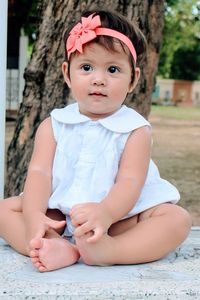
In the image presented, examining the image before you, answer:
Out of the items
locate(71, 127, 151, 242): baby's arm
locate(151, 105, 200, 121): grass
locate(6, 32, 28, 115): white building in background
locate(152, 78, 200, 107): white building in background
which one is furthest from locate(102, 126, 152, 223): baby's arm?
locate(152, 78, 200, 107): white building in background

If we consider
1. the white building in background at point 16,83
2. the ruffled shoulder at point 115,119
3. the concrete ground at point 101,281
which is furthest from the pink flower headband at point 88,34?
the white building in background at point 16,83

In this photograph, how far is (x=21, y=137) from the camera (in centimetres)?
316

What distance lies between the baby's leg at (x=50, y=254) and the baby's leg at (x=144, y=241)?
45 millimetres

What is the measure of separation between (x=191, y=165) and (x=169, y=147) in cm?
183

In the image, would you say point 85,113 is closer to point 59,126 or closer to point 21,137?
point 59,126

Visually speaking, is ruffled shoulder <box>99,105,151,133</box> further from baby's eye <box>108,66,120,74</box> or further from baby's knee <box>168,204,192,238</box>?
baby's knee <box>168,204,192,238</box>

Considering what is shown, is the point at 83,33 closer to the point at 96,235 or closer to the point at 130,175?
the point at 130,175

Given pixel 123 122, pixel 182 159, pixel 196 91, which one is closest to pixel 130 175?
pixel 123 122

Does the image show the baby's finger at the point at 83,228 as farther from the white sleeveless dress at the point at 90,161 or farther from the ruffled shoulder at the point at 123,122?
the ruffled shoulder at the point at 123,122

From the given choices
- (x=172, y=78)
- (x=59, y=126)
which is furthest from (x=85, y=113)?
(x=172, y=78)

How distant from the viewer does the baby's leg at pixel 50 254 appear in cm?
159

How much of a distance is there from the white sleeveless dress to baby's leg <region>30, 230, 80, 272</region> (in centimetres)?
18

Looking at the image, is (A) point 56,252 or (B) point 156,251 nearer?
(A) point 56,252

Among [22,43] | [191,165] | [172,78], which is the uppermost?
[22,43]
